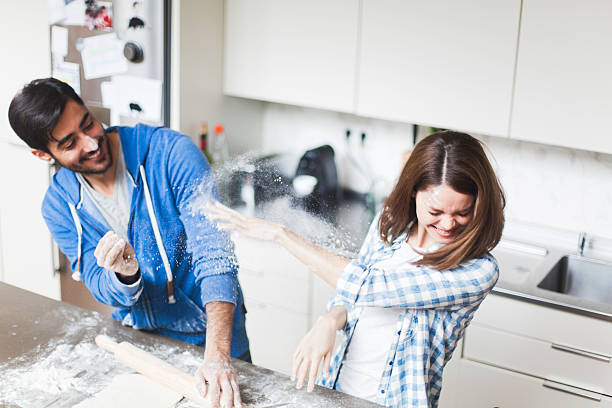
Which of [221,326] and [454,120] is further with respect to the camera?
[454,120]

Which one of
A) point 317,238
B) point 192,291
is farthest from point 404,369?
point 192,291

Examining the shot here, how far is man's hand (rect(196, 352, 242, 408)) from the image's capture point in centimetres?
148

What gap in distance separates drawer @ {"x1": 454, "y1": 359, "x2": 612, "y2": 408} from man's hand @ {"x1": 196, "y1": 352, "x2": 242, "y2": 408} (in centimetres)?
102

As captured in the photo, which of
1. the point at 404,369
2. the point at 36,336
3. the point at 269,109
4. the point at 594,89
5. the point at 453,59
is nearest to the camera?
the point at 404,369

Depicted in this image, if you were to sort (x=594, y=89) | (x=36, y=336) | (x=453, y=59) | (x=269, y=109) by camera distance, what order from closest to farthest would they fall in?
(x=36, y=336) < (x=594, y=89) < (x=453, y=59) < (x=269, y=109)

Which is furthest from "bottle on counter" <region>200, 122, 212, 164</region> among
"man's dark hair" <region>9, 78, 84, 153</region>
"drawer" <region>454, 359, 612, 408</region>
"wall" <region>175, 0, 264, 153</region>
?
"drawer" <region>454, 359, 612, 408</region>

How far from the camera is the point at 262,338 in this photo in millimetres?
2621

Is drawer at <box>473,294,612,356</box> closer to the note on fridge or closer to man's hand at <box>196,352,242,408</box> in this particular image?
man's hand at <box>196,352,242,408</box>

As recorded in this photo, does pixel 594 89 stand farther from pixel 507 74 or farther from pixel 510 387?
pixel 510 387

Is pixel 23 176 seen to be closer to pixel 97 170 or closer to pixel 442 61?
pixel 97 170

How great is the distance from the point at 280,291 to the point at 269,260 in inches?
10.0

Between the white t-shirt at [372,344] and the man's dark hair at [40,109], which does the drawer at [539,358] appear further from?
the man's dark hair at [40,109]

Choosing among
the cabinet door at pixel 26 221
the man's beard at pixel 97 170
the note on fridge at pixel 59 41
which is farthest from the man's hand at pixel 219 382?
the cabinet door at pixel 26 221

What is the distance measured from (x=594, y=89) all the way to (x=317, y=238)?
3.22ft
